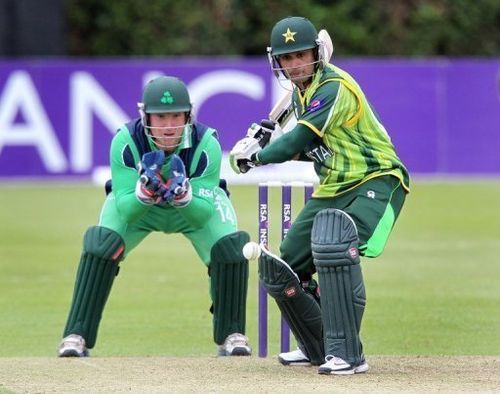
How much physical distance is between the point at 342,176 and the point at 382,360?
3.85 feet

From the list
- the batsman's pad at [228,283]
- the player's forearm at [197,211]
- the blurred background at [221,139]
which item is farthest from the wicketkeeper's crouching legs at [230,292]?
the blurred background at [221,139]

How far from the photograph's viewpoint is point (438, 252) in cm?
1392

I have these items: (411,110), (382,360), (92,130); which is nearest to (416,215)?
(411,110)

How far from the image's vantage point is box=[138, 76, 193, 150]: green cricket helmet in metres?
7.81

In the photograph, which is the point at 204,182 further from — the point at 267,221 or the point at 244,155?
the point at 244,155

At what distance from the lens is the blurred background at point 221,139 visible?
396 inches

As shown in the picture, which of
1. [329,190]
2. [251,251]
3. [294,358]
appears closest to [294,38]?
[329,190]

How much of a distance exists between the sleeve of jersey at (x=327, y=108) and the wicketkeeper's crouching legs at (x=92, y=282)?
5.47 ft

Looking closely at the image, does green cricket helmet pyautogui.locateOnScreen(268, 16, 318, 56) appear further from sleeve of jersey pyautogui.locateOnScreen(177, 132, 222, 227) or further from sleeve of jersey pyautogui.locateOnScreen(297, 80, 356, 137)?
sleeve of jersey pyautogui.locateOnScreen(177, 132, 222, 227)

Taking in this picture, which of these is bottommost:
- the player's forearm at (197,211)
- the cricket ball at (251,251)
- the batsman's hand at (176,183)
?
the cricket ball at (251,251)

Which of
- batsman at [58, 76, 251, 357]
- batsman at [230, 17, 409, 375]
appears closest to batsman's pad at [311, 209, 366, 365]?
→ batsman at [230, 17, 409, 375]

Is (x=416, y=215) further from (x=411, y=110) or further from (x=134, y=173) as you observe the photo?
(x=134, y=173)

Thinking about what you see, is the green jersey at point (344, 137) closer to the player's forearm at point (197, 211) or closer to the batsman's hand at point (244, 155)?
the batsman's hand at point (244, 155)

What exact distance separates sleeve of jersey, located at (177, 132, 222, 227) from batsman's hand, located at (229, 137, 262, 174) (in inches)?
29.3
